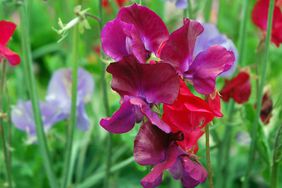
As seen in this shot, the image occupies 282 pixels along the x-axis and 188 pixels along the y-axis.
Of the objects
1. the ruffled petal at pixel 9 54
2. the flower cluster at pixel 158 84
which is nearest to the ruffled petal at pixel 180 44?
the flower cluster at pixel 158 84

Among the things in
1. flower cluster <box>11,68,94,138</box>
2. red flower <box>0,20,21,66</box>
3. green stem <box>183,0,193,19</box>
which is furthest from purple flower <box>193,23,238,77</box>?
red flower <box>0,20,21,66</box>

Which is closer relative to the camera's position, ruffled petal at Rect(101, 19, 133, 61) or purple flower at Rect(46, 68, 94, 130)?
ruffled petal at Rect(101, 19, 133, 61)

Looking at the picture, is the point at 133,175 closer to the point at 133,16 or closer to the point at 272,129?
the point at 272,129

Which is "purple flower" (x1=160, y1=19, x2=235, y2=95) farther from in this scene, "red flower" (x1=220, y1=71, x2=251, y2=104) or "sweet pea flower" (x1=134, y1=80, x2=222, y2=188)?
"red flower" (x1=220, y1=71, x2=251, y2=104)

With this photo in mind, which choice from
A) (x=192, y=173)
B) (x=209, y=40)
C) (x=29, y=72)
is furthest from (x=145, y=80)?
(x=209, y=40)

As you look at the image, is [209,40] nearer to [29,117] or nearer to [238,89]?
[238,89]

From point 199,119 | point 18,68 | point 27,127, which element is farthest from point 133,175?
point 199,119

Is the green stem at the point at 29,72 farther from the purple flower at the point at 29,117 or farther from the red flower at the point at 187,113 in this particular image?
the red flower at the point at 187,113
